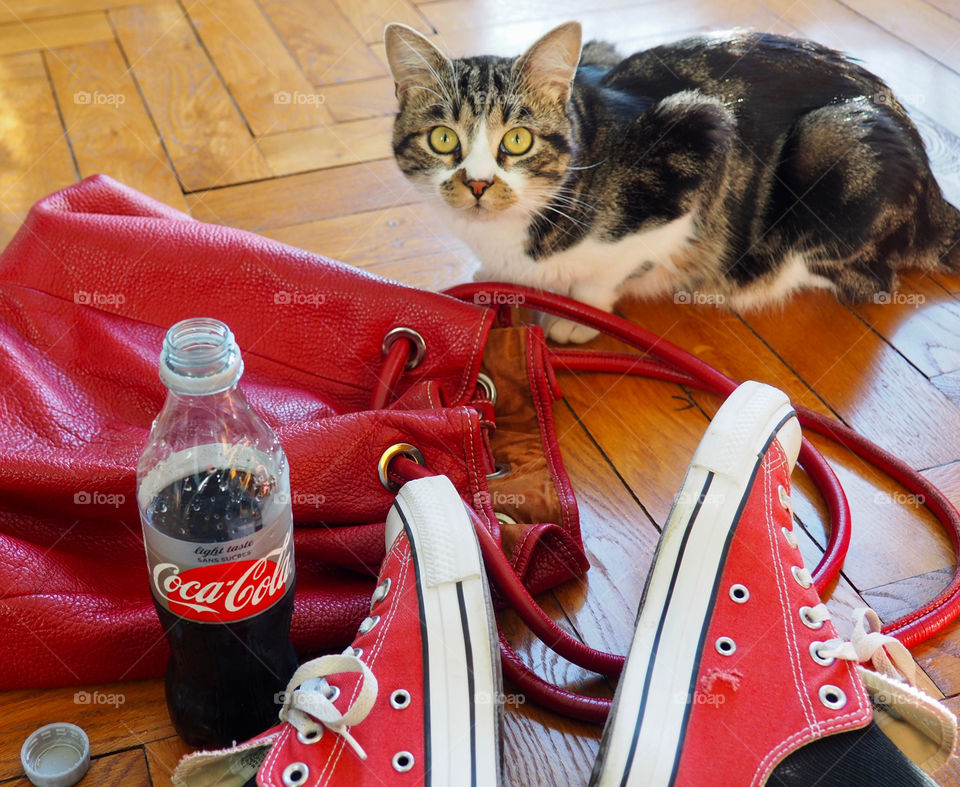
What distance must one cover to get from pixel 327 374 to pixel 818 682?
55 cm

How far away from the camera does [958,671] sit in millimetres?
808

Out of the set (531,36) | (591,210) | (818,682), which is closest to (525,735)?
(818,682)

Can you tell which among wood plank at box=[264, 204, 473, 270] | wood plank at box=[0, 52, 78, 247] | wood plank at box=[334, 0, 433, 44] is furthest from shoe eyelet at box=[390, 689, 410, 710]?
wood plank at box=[334, 0, 433, 44]

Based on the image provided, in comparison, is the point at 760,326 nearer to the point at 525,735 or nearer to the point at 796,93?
the point at 796,93

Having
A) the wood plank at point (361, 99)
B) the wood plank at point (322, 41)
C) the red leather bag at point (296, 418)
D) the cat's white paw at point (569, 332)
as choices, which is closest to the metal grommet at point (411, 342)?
the red leather bag at point (296, 418)

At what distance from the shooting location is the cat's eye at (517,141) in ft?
3.33

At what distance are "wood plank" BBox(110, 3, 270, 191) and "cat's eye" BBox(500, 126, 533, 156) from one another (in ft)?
1.72

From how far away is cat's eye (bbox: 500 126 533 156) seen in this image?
101 cm

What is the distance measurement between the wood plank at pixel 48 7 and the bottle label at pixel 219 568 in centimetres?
147

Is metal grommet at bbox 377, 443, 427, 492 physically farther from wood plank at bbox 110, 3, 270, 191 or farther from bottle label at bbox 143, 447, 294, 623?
wood plank at bbox 110, 3, 270, 191

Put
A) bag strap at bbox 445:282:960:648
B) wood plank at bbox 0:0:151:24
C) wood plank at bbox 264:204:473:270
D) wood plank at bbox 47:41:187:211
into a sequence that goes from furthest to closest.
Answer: wood plank at bbox 0:0:151:24
wood plank at bbox 47:41:187:211
wood plank at bbox 264:204:473:270
bag strap at bbox 445:282:960:648

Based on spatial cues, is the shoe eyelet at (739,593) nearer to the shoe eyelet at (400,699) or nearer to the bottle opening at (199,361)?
the shoe eyelet at (400,699)

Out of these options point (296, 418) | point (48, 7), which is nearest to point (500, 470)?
point (296, 418)

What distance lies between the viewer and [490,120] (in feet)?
3.28
